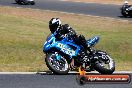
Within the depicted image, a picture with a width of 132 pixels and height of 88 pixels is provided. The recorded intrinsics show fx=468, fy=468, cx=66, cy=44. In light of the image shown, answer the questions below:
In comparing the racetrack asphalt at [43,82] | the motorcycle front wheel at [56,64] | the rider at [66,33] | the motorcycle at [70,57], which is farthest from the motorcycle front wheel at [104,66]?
the motorcycle front wheel at [56,64]

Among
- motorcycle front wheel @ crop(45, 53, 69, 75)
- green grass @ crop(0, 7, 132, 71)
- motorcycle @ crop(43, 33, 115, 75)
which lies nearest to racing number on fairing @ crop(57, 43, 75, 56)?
motorcycle @ crop(43, 33, 115, 75)

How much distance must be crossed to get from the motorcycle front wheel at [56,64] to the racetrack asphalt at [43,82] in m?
0.17

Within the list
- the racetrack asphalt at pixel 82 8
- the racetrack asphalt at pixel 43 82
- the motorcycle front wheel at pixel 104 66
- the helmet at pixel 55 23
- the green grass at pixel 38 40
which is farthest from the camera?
the racetrack asphalt at pixel 82 8

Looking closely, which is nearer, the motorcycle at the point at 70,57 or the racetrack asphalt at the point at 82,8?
the motorcycle at the point at 70,57

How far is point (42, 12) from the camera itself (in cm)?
3884

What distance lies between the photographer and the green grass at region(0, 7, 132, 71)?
17.7 metres

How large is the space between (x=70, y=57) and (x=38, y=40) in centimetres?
975

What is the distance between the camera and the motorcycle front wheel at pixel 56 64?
12.7 metres

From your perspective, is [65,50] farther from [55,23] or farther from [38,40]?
[38,40]

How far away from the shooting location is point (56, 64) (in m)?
12.8

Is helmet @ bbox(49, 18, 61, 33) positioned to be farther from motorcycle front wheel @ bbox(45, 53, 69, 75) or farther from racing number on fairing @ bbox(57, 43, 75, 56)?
motorcycle front wheel @ bbox(45, 53, 69, 75)

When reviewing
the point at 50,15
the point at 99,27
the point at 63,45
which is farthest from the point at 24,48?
the point at 50,15

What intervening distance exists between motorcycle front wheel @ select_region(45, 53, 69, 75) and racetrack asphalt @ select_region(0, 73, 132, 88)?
0.17 m

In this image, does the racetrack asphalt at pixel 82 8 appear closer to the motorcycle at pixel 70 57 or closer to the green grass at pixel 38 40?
the green grass at pixel 38 40
